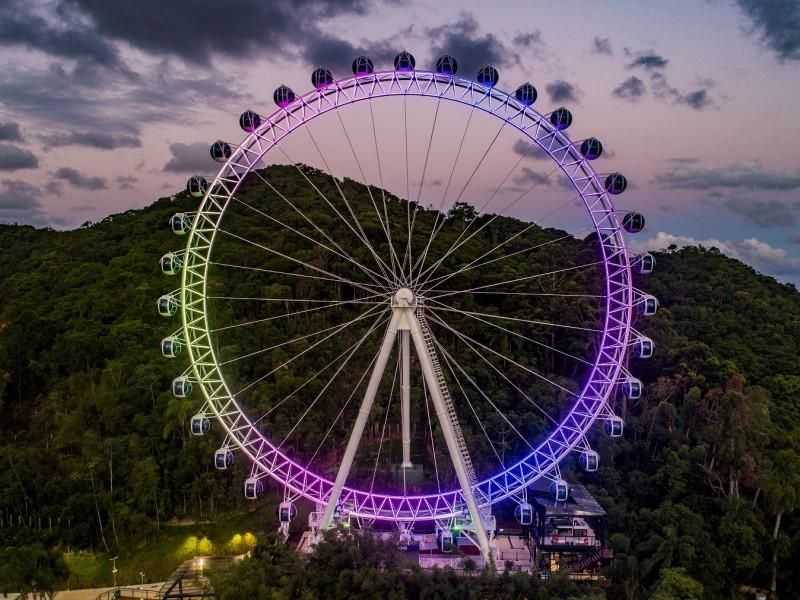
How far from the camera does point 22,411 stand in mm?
42406

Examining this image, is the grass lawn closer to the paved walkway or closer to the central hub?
the paved walkway

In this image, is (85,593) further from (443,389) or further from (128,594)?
(443,389)

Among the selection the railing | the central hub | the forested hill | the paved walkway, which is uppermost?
the central hub

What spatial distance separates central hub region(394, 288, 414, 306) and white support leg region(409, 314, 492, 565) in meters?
0.52

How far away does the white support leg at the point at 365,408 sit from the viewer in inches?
885

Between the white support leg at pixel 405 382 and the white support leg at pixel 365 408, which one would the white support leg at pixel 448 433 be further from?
the white support leg at pixel 365 408

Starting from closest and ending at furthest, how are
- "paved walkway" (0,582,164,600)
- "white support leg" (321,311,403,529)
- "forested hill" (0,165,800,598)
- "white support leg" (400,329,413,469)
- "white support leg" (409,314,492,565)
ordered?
"white support leg" (409,314,492,565) < "white support leg" (321,311,403,529) < "white support leg" (400,329,413,469) < "paved walkway" (0,582,164,600) < "forested hill" (0,165,800,598)

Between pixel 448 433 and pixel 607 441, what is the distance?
45.3 feet

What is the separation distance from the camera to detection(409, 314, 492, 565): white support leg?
2236cm

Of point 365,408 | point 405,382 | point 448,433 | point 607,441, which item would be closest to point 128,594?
point 365,408

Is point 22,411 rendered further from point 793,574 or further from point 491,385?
point 793,574

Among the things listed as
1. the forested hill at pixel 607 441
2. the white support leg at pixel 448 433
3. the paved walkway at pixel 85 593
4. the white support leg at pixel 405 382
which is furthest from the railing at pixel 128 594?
the white support leg at pixel 448 433

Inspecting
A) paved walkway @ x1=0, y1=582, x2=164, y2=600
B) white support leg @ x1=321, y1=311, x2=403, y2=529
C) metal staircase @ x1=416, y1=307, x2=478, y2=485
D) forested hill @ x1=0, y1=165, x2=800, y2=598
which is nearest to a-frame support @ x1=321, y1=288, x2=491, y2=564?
white support leg @ x1=321, y1=311, x2=403, y2=529

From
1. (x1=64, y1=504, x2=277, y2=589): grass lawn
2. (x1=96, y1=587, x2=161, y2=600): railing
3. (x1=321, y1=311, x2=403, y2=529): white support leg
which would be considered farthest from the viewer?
(x1=64, y1=504, x2=277, y2=589): grass lawn
